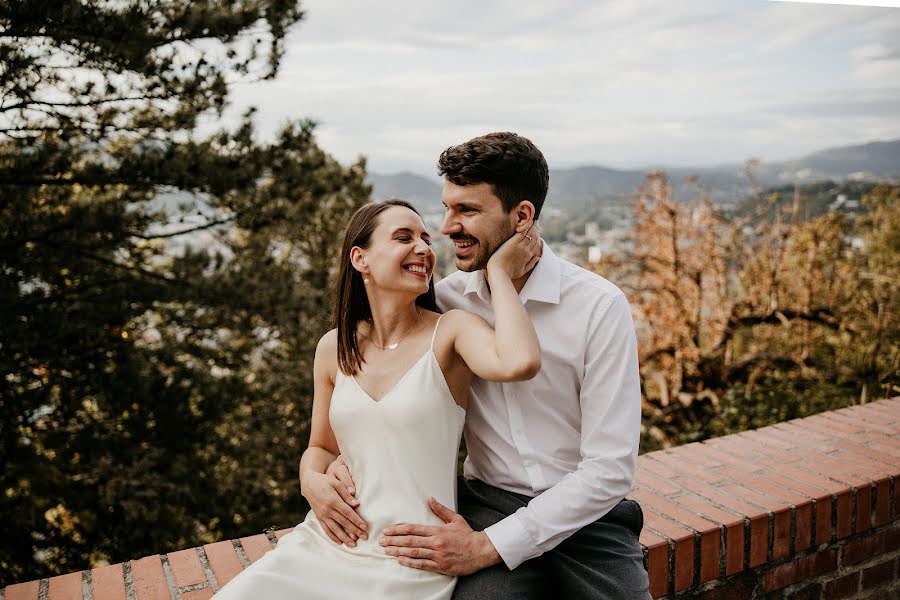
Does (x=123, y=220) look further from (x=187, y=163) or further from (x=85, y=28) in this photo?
(x=85, y=28)

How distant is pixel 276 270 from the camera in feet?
19.1

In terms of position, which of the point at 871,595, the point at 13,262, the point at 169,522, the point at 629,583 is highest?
the point at 13,262

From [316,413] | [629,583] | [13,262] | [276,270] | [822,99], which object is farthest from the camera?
[822,99]

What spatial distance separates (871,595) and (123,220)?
4528 millimetres

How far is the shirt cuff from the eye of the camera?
1325 mm

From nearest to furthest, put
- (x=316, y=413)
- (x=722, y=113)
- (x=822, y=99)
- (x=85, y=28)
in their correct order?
(x=316, y=413) < (x=85, y=28) < (x=822, y=99) < (x=722, y=113)

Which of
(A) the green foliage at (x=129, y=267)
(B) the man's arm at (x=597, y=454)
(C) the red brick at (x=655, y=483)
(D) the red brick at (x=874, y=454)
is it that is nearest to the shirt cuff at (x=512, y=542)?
(B) the man's arm at (x=597, y=454)

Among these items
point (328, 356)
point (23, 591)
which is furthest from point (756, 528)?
point (23, 591)

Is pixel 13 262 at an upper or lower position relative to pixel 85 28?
lower

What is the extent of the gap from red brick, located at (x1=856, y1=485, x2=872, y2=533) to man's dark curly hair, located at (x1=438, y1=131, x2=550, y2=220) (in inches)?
46.9

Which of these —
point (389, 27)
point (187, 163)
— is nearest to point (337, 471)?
point (187, 163)

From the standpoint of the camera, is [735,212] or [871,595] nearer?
[871,595]

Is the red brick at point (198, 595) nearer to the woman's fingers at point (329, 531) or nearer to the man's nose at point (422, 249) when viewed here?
the woman's fingers at point (329, 531)

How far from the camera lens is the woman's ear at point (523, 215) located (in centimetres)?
155
